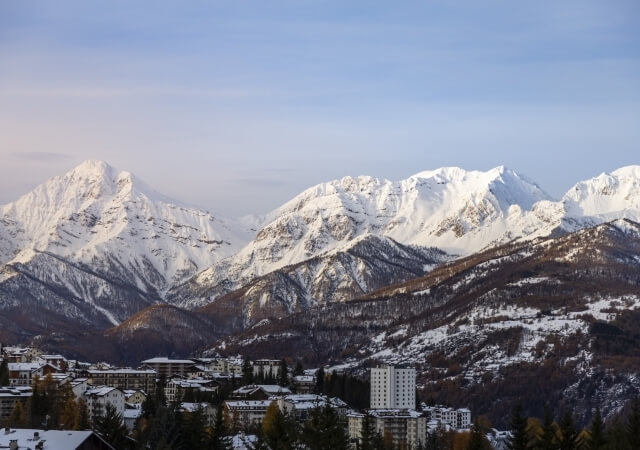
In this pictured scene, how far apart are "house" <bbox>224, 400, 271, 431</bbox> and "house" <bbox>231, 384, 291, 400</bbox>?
18.4 feet

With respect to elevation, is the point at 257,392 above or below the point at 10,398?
above

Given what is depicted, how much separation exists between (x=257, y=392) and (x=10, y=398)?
3446 cm

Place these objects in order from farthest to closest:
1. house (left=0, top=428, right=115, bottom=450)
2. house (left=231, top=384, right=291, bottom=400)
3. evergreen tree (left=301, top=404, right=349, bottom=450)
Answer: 1. house (left=231, top=384, right=291, bottom=400)
2. evergreen tree (left=301, top=404, right=349, bottom=450)
3. house (left=0, top=428, right=115, bottom=450)

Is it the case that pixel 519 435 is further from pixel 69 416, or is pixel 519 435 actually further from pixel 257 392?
pixel 257 392

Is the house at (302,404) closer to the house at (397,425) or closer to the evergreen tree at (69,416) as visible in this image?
the house at (397,425)

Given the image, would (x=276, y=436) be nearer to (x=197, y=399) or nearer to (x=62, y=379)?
(x=197, y=399)

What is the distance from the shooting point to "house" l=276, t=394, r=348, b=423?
17125 centimetres

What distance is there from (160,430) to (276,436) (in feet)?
32.3

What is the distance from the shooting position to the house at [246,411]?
166 metres

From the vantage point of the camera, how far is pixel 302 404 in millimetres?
178375

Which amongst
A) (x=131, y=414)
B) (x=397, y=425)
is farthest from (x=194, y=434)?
(x=397, y=425)

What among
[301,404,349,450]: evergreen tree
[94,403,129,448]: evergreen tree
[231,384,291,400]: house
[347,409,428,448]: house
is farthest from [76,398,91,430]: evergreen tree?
[347,409,428,448]: house

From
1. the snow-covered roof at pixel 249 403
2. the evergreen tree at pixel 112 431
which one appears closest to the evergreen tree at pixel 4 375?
the snow-covered roof at pixel 249 403

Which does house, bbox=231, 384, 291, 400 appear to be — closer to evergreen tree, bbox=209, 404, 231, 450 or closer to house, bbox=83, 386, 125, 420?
house, bbox=83, 386, 125, 420
